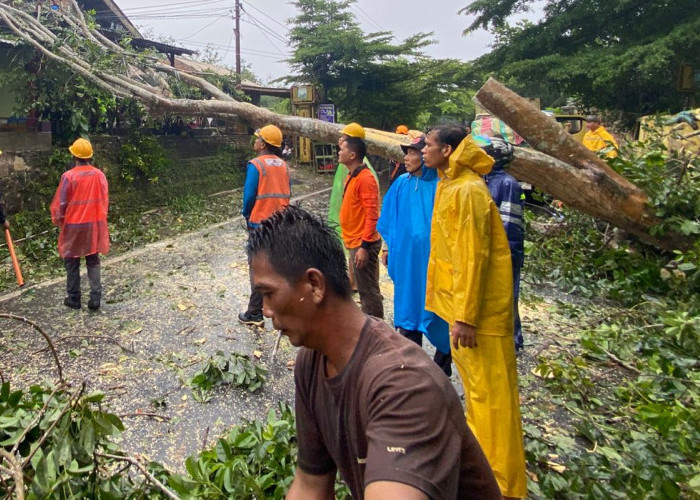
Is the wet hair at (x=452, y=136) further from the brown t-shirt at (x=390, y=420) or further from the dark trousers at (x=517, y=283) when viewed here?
the brown t-shirt at (x=390, y=420)

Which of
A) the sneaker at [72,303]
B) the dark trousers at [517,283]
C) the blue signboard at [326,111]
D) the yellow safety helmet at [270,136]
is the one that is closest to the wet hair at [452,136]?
the dark trousers at [517,283]

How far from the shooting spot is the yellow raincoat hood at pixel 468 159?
2578 mm

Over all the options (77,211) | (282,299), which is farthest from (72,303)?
(282,299)

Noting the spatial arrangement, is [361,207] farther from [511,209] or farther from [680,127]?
[680,127]

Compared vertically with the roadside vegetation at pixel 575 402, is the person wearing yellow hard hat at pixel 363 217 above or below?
above

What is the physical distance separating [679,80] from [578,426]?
13117mm

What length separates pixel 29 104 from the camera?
314 inches

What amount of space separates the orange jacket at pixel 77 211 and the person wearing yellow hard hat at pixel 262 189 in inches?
64.7

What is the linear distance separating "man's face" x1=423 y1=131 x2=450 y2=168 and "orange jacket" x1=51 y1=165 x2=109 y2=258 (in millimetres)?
3775

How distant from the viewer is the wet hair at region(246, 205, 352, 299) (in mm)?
1206

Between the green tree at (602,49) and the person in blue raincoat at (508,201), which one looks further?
the green tree at (602,49)

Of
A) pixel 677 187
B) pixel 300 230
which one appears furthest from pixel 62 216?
pixel 677 187

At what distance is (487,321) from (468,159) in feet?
2.76

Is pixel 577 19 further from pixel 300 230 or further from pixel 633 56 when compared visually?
pixel 300 230
